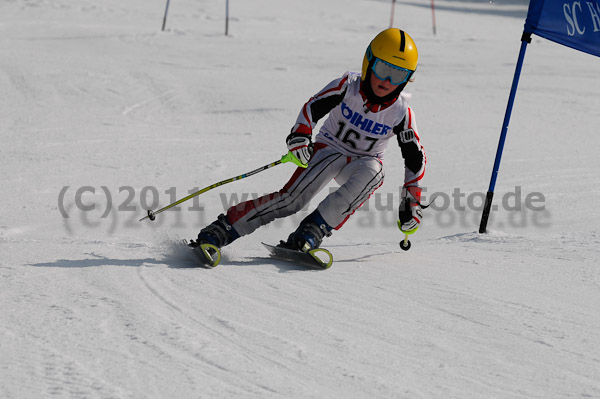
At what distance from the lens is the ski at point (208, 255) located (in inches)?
172

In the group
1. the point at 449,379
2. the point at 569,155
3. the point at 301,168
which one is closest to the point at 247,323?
the point at 449,379

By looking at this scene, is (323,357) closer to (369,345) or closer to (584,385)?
(369,345)

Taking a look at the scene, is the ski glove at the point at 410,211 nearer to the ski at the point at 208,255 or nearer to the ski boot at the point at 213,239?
the ski boot at the point at 213,239

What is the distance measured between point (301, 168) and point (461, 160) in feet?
12.8

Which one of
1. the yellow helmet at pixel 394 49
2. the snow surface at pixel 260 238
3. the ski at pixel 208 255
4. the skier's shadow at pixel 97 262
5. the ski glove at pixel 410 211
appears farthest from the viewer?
the ski glove at pixel 410 211

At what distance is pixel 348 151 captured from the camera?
16.2 ft

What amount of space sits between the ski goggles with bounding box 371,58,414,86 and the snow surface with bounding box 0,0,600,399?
3.83ft

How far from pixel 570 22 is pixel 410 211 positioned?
1935 millimetres

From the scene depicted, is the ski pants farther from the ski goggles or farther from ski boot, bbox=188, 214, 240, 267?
the ski goggles

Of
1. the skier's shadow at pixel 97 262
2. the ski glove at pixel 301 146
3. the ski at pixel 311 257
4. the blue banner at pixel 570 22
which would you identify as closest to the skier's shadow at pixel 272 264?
the ski at pixel 311 257

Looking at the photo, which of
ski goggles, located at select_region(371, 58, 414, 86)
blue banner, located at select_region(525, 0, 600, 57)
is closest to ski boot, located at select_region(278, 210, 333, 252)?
ski goggles, located at select_region(371, 58, 414, 86)

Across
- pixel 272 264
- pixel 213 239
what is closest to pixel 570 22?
pixel 272 264

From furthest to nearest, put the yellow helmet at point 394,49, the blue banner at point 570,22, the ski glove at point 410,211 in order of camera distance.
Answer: the blue banner at point 570,22 → the ski glove at point 410,211 → the yellow helmet at point 394,49

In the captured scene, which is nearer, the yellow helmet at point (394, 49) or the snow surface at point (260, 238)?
the snow surface at point (260, 238)
